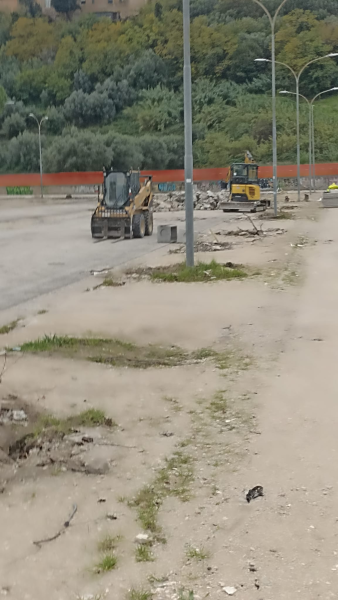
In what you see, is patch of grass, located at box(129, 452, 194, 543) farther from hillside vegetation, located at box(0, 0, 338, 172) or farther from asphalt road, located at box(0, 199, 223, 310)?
hillside vegetation, located at box(0, 0, 338, 172)

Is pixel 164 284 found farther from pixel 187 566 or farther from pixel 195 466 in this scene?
pixel 187 566

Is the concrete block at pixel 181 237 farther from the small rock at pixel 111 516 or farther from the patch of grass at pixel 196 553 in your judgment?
the patch of grass at pixel 196 553

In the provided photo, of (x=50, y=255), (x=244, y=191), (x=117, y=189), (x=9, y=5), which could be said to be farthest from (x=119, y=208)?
(x=9, y=5)

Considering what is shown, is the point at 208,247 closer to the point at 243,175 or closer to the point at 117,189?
the point at 117,189

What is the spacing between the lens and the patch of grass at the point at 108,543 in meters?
4.56

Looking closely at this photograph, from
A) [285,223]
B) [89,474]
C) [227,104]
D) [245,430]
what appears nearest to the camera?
[89,474]

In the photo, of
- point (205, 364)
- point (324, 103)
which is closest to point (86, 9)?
point (324, 103)

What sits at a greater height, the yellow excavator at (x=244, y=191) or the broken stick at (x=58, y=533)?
the yellow excavator at (x=244, y=191)

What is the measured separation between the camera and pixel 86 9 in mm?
138375

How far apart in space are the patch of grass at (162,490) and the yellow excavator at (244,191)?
37.4 m

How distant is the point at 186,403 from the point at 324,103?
104 metres

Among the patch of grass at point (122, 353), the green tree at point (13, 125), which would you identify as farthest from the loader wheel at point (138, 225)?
the green tree at point (13, 125)

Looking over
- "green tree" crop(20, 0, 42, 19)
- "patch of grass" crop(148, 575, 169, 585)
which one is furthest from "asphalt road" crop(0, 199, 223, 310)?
"green tree" crop(20, 0, 42, 19)

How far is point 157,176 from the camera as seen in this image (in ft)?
257
